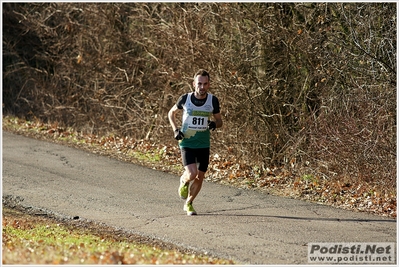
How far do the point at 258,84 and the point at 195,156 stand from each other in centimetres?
399

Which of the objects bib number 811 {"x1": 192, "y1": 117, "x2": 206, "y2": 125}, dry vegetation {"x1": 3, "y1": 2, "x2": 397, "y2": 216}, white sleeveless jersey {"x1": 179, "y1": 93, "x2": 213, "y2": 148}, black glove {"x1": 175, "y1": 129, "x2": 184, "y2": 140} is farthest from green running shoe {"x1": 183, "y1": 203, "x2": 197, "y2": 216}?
dry vegetation {"x1": 3, "y1": 2, "x2": 397, "y2": 216}

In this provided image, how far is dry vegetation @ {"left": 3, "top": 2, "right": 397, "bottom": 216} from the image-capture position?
12.3 m

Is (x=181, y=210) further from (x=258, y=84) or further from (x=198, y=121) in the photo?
(x=258, y=84)

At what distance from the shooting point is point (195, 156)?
10609mm

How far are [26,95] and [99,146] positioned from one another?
516cm

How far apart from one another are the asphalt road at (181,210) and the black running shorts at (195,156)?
719 millimetres

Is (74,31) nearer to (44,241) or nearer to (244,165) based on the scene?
(244,165)

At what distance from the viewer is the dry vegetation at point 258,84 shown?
483 inches

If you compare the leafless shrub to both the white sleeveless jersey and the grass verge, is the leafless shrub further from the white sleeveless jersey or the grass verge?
the grass verge

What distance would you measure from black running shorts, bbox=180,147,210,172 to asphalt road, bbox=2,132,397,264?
72 centimetres

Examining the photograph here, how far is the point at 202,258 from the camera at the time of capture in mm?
8203

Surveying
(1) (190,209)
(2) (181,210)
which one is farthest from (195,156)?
(2) (181,210)

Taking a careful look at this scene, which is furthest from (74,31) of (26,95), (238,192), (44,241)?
(44,241)

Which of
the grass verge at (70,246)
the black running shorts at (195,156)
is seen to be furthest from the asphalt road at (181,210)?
the black running shorts at (195,156)
